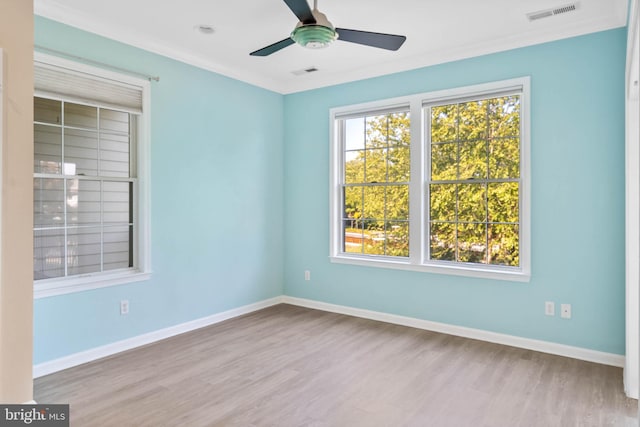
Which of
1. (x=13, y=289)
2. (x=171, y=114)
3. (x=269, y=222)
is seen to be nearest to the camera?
(x=13, y=289)

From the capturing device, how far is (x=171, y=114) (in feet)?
13.1

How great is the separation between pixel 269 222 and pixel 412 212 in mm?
1806

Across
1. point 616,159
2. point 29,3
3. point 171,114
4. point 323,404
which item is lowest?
point 323,404

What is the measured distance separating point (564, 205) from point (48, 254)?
4.23m

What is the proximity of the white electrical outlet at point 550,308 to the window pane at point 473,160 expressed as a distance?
126cm

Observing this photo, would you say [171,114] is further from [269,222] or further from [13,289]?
[13,289]

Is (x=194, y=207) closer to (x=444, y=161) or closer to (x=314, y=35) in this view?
(x=314, y=35)

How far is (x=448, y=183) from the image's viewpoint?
4.18 m

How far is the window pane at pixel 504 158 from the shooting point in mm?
3816

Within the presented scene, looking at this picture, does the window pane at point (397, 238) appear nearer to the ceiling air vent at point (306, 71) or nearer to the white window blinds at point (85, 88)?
the ceiling air vent at point (306, 71)

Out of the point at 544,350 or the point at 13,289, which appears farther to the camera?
the point at 544,350

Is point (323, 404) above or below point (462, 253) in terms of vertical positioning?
below

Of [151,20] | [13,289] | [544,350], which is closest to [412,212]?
[544,350]

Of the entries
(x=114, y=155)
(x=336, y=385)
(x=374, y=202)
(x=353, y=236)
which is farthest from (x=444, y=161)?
(x=114, y=155)
